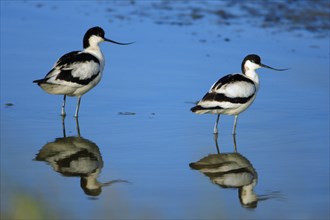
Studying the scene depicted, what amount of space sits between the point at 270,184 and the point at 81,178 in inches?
60.9

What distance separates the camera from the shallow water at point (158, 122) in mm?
6473

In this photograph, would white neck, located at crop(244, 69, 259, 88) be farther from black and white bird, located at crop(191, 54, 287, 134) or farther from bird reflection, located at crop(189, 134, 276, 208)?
bird reflection, located at crop(189, 134, 276, 208)

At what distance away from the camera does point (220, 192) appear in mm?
6777

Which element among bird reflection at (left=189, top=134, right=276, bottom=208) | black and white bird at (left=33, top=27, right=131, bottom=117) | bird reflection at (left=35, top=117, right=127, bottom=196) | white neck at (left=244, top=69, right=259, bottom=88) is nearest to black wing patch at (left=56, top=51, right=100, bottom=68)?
Result: black and white bird at (left=33, top=27, right=131, bottom=117)

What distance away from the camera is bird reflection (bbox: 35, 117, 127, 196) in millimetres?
6876

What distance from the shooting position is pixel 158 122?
913cm

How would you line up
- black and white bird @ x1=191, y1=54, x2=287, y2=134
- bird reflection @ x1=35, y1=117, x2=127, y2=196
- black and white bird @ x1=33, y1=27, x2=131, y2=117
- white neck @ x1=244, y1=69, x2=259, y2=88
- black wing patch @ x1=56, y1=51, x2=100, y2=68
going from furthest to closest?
black wing patch @ x1=56, y1=51, x2=100, y2=68, white neck @ x1=244, y1=69, x2=259, y2=88, black and white bird @ x1=33, y1=27, x2=131, y2=117, black and white bird @ x1=191, y1=54, x2=287, y2=134, bird reflection @ x1=35, y1=117, x2=127, y2=196

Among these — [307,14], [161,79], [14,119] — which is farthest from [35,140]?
[307,14]

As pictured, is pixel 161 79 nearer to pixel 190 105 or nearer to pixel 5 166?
pixel 190 105

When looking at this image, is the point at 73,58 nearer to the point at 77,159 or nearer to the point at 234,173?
the point at 77,159

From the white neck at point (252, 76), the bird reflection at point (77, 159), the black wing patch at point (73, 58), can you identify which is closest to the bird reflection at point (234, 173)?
the bird reflection at point (77, 159)

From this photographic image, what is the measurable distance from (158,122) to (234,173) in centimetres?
190

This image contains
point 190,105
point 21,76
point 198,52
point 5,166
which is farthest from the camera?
point 198,52

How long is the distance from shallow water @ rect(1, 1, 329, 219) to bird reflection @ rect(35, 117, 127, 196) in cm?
2
